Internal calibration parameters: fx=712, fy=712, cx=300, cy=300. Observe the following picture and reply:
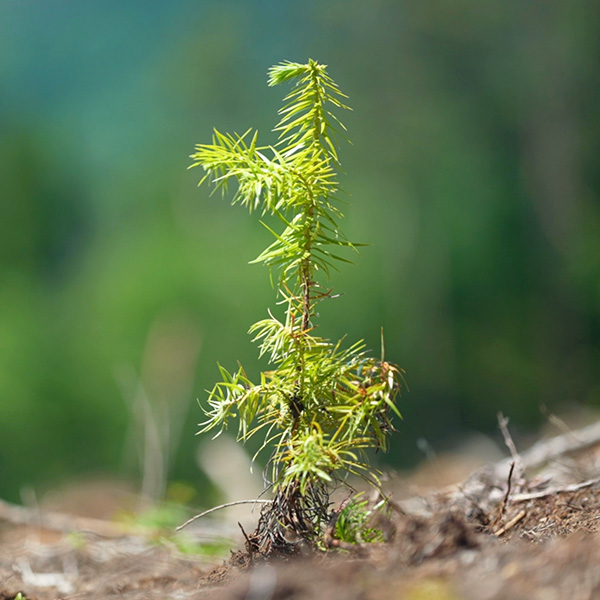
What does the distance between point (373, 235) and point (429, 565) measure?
925cm

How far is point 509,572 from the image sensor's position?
674 millimetres

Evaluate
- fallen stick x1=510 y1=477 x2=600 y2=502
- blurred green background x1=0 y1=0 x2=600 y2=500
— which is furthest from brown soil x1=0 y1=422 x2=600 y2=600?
blurred green background x1=0 y1=0 x2=600 y2=500

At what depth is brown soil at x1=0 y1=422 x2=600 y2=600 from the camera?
2.15ft

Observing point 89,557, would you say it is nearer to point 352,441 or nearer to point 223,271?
point 352,441

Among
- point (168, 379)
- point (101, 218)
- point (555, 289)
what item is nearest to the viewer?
point (168, 379)

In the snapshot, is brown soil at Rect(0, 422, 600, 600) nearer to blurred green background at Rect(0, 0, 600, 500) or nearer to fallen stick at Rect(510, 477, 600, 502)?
fallen stick at Rect(510, 477, 600, 502)

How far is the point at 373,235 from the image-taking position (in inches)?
388

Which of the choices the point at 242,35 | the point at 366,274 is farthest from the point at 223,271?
the point at 242,35

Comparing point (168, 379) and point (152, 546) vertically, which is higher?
point (152, 546)

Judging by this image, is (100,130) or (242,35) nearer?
(242,35)

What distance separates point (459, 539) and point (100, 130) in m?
12.7

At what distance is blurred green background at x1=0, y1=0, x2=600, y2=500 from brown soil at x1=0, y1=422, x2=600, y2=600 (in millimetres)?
7552

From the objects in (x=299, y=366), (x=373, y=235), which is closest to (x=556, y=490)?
(x=299, y=366)

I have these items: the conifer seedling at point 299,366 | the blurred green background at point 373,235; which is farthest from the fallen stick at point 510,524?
the blurred green background at point 373,235
